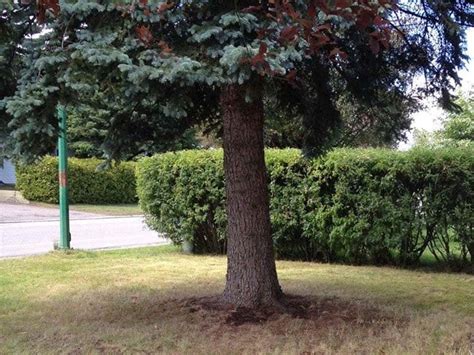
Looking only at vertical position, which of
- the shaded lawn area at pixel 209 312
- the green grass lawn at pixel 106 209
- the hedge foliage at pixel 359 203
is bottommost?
the shaded lawn area at pixel 209 312

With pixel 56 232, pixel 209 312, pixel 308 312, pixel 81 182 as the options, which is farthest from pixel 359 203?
pixel 81 182

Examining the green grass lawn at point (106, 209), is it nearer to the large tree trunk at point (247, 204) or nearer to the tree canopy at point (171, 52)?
the tree canopy at point (171, 52)

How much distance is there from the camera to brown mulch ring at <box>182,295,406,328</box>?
5.88 meters

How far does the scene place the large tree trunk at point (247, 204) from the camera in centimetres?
609

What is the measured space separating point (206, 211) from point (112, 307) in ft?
15.7

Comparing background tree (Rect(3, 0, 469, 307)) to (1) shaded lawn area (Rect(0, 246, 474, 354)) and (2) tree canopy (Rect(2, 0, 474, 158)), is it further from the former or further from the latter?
(1) shaded lawn area (Rect(0, 246, 474, 354))

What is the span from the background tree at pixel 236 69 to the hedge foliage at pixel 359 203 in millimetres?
2249

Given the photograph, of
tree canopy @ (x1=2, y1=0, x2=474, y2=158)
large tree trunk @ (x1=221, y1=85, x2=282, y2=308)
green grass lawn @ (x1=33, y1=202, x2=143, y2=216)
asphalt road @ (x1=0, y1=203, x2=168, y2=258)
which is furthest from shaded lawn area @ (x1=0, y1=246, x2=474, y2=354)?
green grass lawn @ (x1=33, y1=202, x2=143, y2=216)

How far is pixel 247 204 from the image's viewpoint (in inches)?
240

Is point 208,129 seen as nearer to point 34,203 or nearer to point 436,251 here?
point 436,251

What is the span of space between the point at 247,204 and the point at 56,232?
480 inches

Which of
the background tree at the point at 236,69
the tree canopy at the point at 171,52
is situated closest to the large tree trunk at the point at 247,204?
the background tree at the point at 236,69

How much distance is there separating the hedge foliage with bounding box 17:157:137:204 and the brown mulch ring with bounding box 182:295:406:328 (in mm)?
19968

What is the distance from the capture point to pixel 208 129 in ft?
25.2
